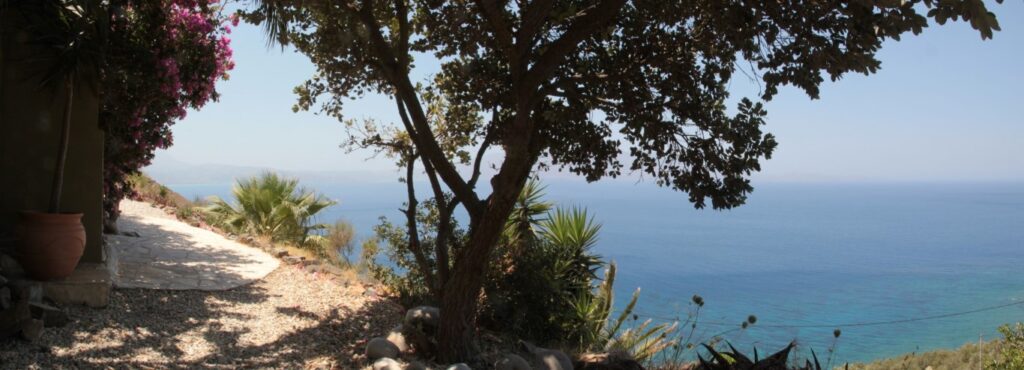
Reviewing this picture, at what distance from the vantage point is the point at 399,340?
614 centimetres

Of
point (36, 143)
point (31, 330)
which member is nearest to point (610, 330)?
point (31, 330)

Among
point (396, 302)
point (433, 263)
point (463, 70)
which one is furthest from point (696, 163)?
point (396, 302)

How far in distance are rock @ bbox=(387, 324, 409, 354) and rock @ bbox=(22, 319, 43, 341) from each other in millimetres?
2635

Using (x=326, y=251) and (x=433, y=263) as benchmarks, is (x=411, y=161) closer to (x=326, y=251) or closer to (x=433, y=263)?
(x=433, y=263)

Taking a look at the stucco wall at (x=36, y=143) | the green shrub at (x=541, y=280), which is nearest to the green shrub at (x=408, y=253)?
the green shrub at (x=541, y=280)

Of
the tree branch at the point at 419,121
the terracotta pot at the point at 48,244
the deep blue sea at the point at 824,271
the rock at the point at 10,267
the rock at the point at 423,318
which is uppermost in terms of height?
the tree branch at the point at 419,121

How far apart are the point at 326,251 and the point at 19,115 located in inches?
266

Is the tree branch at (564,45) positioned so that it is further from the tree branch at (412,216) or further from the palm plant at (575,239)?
the palm plant at (575,239)

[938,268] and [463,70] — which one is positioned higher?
[463,70]

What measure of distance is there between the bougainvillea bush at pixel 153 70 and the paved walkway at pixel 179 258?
115cm

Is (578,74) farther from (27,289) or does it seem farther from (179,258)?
(179,258)

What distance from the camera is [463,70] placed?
604 cm

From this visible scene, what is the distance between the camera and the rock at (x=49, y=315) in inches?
211

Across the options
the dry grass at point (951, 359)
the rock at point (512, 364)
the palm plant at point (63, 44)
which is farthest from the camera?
the dry grass at point (951, 359)
